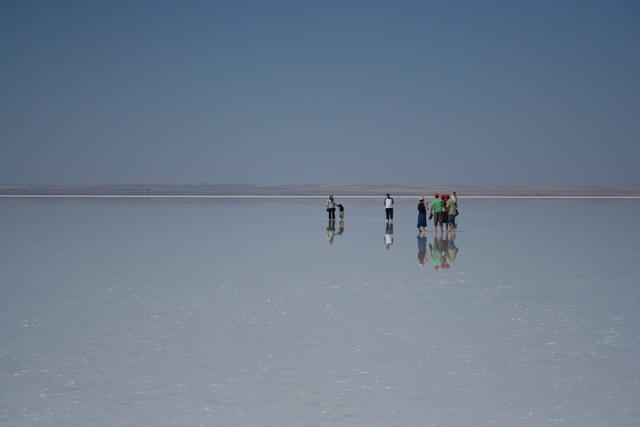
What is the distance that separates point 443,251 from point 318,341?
13.5m

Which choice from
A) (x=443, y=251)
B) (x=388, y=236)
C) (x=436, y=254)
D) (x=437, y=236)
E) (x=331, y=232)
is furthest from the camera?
(x=331, y=232)

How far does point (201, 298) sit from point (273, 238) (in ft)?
46.6

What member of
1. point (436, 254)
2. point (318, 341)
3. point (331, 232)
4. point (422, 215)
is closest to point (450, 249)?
point (436, 254)

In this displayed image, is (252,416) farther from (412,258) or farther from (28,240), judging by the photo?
(28,240)

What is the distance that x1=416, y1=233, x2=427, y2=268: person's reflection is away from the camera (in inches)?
797

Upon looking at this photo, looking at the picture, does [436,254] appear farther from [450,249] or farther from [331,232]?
[331,232]

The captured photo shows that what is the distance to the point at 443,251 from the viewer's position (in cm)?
2311

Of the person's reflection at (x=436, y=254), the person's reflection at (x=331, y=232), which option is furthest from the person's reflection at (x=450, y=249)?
the person's reflection at (x=331, y=232)

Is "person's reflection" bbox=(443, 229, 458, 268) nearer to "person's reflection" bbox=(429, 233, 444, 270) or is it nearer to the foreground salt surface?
"person's reflection" bbox=(429, 233, 444, 270)

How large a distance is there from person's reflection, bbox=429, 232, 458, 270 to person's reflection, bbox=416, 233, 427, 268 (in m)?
Answer: 0.19

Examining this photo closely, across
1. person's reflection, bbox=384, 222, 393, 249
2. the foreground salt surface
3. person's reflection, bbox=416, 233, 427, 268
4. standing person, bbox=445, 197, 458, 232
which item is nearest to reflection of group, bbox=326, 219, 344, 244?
person's reflection, bbox=384, 222, 393, 249

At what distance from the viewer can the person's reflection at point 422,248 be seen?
2023 centimetres

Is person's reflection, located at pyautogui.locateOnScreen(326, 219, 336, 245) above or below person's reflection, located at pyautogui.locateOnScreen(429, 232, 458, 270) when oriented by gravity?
below

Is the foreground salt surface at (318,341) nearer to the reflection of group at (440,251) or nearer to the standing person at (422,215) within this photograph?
the reflection of group at (440,251)
